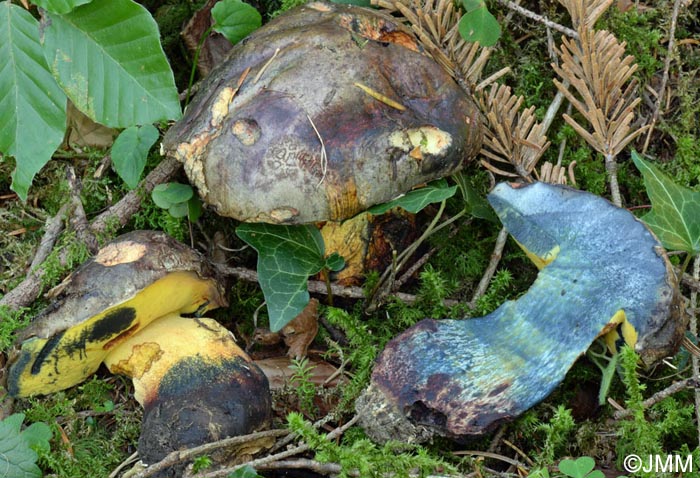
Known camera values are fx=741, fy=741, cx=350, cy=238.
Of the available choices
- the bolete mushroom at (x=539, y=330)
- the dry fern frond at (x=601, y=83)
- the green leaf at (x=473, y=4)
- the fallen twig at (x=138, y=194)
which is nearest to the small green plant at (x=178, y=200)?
the fallen twig at (x=138, y=194)

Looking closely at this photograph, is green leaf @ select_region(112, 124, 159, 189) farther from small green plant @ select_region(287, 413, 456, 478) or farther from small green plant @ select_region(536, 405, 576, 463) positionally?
small green plant @ select_region(536, 405, 576, 463)

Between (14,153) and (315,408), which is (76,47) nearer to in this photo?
(14,153)

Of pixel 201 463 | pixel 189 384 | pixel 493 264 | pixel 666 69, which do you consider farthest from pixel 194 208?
pixel 666 69

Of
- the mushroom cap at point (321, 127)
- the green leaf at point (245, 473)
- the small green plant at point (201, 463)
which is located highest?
the mushroom cap at point (321, 127)

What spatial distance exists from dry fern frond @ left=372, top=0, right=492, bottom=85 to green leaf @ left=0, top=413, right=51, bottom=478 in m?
1.70

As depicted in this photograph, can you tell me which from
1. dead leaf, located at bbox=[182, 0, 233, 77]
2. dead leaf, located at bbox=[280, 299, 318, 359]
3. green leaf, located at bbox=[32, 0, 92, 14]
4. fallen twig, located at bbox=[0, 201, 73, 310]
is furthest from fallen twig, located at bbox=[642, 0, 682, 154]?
fallen twig, located at bbox=[0, 201, 73, 310]

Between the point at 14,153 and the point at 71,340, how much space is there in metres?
0.62

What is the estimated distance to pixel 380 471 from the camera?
6.28 feet

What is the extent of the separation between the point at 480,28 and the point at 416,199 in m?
0.65

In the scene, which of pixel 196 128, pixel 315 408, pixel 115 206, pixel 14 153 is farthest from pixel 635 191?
pixel 14 153

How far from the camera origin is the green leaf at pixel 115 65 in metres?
2.29

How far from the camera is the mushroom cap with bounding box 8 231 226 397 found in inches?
81.4

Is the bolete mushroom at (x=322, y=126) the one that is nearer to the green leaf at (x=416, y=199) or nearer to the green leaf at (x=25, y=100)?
the green leaf at (x=416, y=199)

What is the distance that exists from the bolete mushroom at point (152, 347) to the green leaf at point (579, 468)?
0.85m
